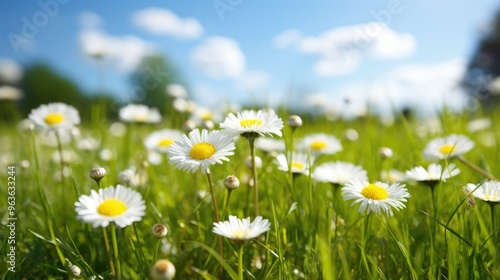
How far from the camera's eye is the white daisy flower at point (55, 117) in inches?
65.9

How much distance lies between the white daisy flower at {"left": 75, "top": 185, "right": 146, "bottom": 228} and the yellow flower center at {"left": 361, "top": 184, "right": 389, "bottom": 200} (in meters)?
0.57

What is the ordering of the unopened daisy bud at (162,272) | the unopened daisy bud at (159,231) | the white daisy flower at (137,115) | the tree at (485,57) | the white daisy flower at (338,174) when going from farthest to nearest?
the tree at (485,57) < the white daisy flower at (137,115) < the white daisy flower at (338,174) < the unopened daisy bud at (159,231) < the unopened daisy bud at (162,272)

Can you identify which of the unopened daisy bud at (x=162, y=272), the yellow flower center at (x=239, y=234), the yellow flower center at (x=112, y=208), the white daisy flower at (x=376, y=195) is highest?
the white daisy flower at (x=376, y=195)

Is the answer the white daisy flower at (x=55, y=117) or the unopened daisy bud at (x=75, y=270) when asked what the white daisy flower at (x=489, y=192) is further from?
the white daisy flower at (x=55, y=117)

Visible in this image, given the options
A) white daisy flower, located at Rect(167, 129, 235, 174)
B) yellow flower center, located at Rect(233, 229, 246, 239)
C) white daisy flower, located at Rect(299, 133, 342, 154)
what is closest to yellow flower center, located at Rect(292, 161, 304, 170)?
white daisy flower, located at Rect(299, 133, 342, 154)

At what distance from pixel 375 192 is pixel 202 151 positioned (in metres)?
0.46

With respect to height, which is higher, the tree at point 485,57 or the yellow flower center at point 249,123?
the tree at point 485,57

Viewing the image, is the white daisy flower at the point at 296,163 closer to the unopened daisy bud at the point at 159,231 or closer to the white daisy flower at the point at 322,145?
the white daisy flower at the point at 322,145

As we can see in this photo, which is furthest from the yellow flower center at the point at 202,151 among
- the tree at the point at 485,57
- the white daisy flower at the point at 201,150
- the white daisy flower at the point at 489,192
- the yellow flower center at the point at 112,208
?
the tree at the point at 485,57

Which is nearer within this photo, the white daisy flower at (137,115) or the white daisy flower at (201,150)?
the white daisy flower at (201,150)

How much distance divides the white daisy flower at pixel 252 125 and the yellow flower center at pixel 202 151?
61mm

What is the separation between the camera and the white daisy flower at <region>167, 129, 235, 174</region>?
1046 mm

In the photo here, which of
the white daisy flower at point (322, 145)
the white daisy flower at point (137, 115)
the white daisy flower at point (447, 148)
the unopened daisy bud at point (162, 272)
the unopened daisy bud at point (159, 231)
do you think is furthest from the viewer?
the white daisy flower at point (137, 115)

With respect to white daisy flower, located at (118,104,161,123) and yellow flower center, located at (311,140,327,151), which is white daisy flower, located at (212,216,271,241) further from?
white daisy flower, located at (118,104,161,123)
